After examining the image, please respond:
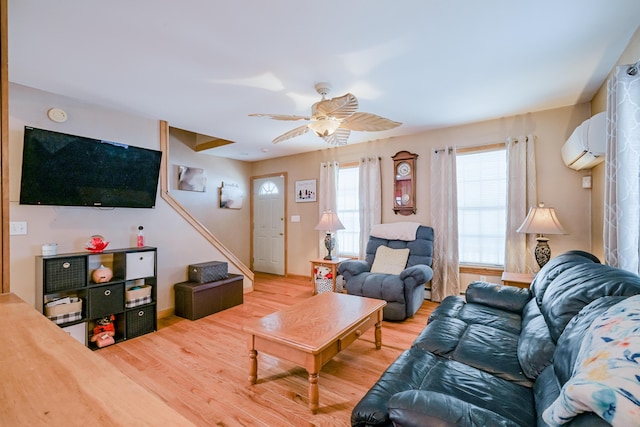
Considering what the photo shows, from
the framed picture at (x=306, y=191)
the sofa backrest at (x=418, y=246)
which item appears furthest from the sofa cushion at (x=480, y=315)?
the framed picture at (x=306, y=191)

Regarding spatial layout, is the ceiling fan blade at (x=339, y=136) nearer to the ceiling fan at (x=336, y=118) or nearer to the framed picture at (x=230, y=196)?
the ceiling fan at (x=336, y=118)

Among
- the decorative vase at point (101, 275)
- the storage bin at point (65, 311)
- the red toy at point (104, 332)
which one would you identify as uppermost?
the decorative vase at point (101, 275)

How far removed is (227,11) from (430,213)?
11.2ft

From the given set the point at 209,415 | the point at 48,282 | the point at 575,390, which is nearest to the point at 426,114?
the point at 575,390

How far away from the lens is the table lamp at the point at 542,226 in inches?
116

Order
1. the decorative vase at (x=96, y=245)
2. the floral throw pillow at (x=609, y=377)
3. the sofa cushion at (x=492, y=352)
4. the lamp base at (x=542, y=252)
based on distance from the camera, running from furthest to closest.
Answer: the lamp base at (x=542, y=252) < the decorative vase at (x=96, y=245) < the sofa cushion at (x=492, y=352) < the floral throw pillow at (x=609, y=377)

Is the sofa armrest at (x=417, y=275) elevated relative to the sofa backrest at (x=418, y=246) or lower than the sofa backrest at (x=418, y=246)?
lower

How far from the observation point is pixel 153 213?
3.44 meters

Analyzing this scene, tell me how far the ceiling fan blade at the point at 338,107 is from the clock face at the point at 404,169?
6.94 ft

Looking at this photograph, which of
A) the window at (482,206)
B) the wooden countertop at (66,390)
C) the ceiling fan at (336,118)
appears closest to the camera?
the wooden countertop at (66,390)

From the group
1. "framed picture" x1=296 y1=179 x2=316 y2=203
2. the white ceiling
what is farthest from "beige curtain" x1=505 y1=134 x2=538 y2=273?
"framed picture" x1=296 y1=179 x2=316 y2=203

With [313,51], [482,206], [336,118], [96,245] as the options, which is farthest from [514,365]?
[96,245]

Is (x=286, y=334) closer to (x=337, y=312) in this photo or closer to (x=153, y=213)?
(x=337, y=312)

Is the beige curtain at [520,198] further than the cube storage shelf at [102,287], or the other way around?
the beige curtain at [520,198]
